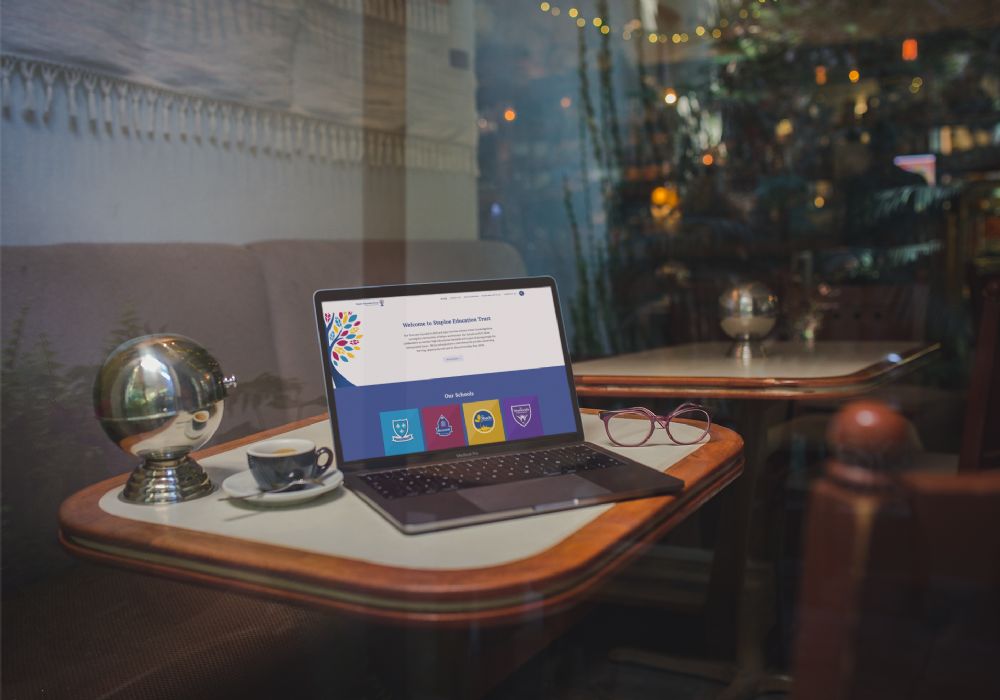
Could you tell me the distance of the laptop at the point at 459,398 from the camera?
0.85 meters

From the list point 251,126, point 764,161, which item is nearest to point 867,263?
point 764,161

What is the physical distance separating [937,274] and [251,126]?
2389 mm

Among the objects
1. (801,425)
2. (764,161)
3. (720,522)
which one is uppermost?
(764,161)

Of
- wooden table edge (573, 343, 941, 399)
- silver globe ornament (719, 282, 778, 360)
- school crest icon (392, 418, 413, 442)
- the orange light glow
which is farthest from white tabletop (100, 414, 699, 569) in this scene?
the orange light glow

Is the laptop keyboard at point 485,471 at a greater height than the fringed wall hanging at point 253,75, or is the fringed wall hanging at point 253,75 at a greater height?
the fringed wall hanging at point 253,75

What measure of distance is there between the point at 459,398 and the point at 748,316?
1.11 m

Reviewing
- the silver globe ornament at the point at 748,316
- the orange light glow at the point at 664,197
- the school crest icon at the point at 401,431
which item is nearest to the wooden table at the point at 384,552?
the school crest icon at the point at 401,431

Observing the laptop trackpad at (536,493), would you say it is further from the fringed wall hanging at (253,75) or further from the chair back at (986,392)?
the fringed wall hanging at (253,75)

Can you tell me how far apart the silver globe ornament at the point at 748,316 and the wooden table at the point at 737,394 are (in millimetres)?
47

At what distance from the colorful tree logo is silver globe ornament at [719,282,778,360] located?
114cm

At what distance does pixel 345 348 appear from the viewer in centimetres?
98

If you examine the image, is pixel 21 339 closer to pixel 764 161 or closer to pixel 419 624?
pixel 419 624

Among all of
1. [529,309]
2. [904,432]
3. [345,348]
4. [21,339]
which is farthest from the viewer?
[21,339]

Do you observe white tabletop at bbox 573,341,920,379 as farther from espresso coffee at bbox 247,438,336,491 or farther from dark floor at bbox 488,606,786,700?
espresso coffee at bbox 247,438,336,491
